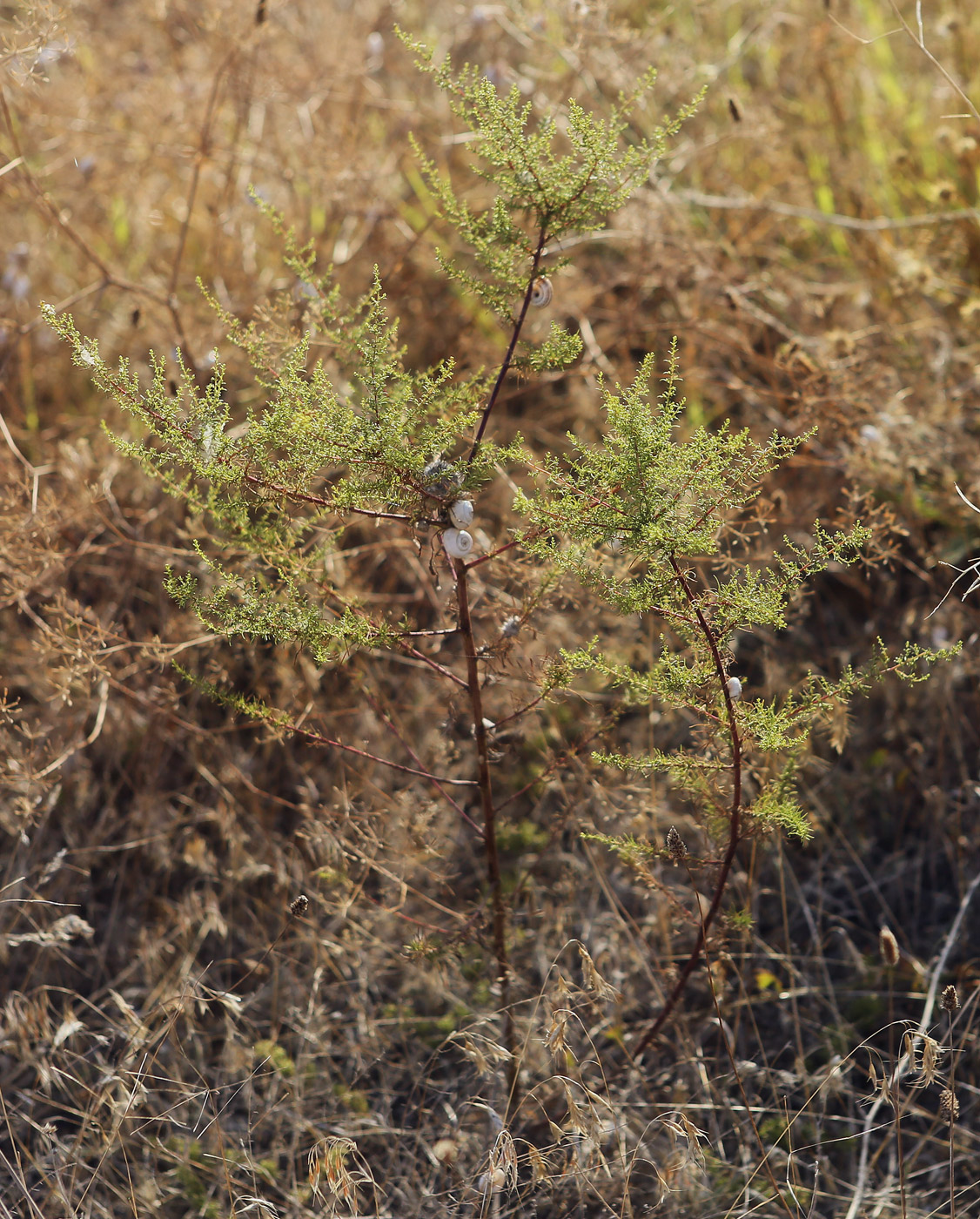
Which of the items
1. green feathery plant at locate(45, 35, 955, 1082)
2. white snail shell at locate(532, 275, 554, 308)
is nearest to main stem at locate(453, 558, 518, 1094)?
green feathery plant at locate(45, 35, 955, 1082)

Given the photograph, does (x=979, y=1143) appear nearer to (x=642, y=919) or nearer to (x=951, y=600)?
(x=642, y=919)

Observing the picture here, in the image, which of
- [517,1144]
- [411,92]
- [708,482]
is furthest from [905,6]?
[517,1144]

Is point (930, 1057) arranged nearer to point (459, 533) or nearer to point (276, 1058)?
point (459, 533)

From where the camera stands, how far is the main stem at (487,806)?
1.38m

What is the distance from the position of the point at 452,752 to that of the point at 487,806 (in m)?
Answer: 0.39

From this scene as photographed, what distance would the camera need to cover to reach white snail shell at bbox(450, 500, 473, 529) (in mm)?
1243

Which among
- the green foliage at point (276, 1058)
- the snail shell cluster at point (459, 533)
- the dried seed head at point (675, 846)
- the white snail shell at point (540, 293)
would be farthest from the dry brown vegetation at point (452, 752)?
the white snail shell at point (540, 293)

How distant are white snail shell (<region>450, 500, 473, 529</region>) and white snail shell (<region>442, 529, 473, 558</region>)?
0.01 meters

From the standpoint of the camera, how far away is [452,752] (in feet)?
6.23

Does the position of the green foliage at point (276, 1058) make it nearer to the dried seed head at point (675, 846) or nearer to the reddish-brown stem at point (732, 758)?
the reddish-brown stem at point (732, 758)

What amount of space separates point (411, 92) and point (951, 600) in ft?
6.84

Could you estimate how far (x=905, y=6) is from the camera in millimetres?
3129

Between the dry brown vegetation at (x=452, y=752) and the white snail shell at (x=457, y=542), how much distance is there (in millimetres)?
326

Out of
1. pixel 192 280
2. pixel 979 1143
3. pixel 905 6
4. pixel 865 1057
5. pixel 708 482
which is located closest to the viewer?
pixel 708 482
